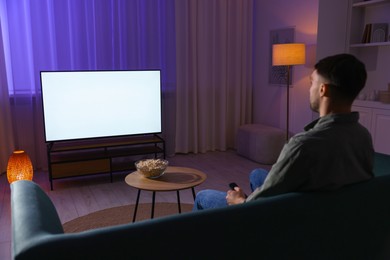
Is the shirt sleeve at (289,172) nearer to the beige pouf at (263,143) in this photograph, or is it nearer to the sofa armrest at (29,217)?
the sofa armrest at (29,217)

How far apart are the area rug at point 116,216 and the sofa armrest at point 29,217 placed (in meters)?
1.59

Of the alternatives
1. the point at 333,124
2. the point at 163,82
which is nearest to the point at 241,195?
the point at 333,124

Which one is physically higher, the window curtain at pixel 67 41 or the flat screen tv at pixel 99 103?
the window curtain at pixel 67 41

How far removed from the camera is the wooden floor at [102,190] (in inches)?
129

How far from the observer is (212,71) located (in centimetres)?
538

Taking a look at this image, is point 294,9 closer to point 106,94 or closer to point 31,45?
point 106,94

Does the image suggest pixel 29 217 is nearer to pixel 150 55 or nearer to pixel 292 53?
pixel 292 53

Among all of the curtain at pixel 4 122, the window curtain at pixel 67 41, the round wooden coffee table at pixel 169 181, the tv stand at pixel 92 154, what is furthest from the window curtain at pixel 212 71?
the round wooden coffee table at pixel 169 181

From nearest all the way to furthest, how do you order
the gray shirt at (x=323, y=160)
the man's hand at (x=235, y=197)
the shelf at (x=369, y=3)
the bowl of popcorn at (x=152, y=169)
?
the gray shirt at (x=323, y=160), the man's hand at (x=235, y=197), the bowl of popcorn at (x=152, y=169), the shelf at (x=369, y=3)

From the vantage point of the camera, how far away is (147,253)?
1069mm

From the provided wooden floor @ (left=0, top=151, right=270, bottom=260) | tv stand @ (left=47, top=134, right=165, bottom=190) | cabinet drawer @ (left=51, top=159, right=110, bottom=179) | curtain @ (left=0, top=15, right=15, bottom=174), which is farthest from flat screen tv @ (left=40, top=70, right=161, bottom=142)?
curtain @ (left=0, top=15, right=15, bottom=174)

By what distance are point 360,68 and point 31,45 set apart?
12.7ft

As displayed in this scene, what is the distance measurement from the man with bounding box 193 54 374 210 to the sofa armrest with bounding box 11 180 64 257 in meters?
0.77

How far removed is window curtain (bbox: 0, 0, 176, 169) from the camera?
427 centimetres
